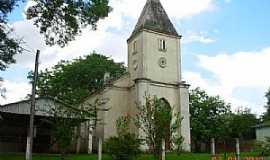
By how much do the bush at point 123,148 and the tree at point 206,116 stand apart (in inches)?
907

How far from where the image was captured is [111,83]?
37719 mm

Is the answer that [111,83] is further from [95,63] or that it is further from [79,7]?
[79,7]

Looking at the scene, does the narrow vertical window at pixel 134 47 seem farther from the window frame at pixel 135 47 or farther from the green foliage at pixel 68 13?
the green foliage at pixel 68 13

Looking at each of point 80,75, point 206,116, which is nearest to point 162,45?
point 206,116

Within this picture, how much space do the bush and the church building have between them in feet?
44.9

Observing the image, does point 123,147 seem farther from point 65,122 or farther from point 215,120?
point 215,120

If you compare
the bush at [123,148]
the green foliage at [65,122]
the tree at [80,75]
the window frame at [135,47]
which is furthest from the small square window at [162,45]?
the bush at [123,148]

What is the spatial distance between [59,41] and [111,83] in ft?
67.7

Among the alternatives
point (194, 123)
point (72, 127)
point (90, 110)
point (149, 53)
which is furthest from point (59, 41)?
point (194, 123)

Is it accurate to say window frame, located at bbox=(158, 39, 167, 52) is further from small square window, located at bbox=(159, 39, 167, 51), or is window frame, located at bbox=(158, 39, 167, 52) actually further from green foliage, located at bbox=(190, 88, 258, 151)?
green foliage, located at bbox=(190, 88, 258, 151)

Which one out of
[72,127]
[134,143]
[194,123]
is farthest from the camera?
[194,123]

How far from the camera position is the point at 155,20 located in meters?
39.2

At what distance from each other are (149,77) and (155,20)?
6.92 meters

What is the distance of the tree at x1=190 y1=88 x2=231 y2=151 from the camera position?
43.2 m
